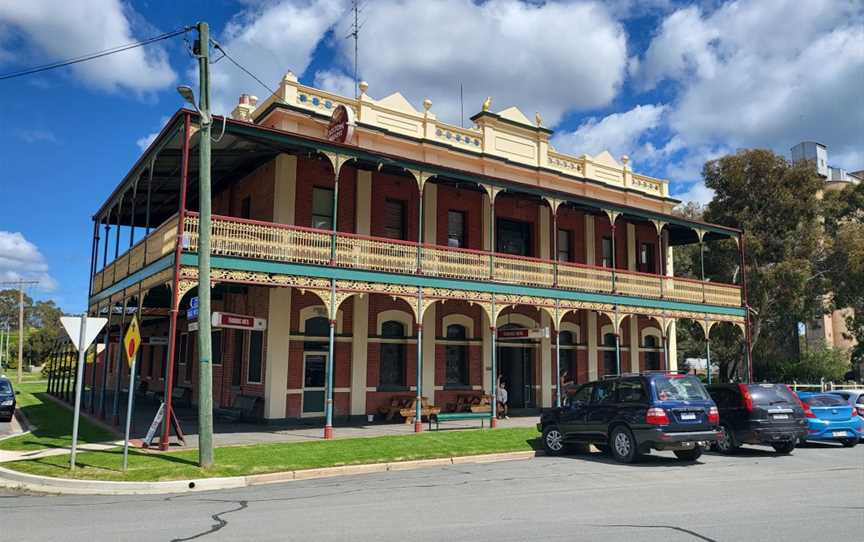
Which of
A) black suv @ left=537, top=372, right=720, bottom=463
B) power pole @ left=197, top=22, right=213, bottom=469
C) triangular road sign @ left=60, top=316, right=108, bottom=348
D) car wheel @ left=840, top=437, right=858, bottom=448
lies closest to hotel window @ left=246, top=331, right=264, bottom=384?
power pole @ left=197, top=22, right=213, bottom=469

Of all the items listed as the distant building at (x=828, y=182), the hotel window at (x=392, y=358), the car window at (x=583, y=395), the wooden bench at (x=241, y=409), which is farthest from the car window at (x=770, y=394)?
the distant building at (x=828, y=182)

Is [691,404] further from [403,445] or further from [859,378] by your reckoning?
[859,378]

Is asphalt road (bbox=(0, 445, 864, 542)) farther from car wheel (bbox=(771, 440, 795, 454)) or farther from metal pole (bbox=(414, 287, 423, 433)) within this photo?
metal pole (bbox=(414, 287, 423, 433))

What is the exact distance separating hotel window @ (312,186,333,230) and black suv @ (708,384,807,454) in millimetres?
11327

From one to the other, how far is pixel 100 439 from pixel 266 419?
4096 millimetres

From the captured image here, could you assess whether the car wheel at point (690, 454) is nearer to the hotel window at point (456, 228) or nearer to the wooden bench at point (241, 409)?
the hotel window at point (456, 228)

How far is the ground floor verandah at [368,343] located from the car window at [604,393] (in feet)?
16.0

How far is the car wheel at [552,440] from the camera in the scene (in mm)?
14000

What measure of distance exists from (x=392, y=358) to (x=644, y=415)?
9764mm

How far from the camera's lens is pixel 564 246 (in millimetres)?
25422

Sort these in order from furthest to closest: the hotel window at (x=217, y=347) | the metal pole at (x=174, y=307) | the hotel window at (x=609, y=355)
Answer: the hotel window at (x=609, y=355) < the hotel window at (x=217, y=347) < the metal pole at (x=174, y=307)

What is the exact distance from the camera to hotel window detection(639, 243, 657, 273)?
90.8 ft

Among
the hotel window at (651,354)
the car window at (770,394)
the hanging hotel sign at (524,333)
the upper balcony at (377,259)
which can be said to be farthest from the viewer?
the hotel window at (651,354)

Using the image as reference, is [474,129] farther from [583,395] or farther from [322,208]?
[583,395]
